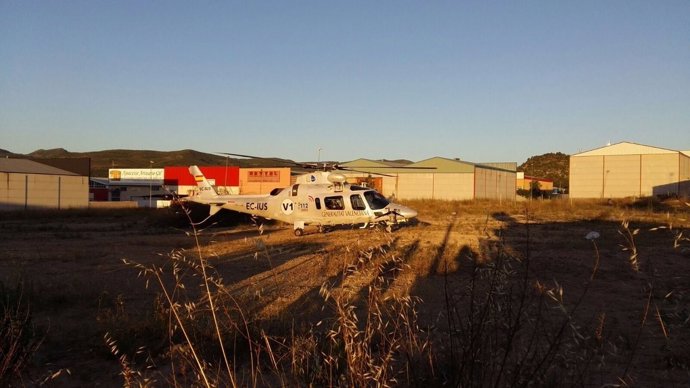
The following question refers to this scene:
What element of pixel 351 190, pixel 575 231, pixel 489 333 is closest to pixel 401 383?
pixel 489 333

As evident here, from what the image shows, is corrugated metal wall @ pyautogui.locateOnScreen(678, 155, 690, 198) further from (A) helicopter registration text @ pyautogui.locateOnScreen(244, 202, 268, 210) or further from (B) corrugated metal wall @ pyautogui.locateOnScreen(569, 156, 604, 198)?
(A) helicopter registration text @ pyautogui.locateOnScreen(244, 202, 268, 210)

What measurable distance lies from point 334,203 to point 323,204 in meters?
0.44

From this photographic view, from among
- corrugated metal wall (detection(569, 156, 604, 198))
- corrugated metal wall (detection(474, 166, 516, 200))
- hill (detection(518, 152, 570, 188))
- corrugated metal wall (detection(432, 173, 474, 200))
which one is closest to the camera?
corrugated metal wall (detection(569, 156, 604, 198))

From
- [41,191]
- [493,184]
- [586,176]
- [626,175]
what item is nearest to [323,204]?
[41,191]

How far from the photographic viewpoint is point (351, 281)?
25.2 ft

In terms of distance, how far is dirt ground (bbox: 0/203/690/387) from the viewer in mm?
4418

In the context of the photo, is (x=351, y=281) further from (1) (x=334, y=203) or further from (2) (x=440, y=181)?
(2) (x=440, y=181)

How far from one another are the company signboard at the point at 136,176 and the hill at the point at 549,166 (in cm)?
8178

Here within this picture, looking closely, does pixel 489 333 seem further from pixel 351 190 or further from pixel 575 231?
pixel 575 231

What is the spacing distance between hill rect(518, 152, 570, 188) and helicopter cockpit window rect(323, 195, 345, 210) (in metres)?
109

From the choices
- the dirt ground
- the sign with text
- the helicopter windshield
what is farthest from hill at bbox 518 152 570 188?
the dirt ground

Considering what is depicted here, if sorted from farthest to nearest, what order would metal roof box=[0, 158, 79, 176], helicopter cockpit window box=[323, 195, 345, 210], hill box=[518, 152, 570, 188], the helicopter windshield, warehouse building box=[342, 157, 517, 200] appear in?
1. hill box=[518, 152, 570, 188]
2. warehouse building box=[342, 157, 517, 200]
3. metal roof box=[0, 158, 79, 176]
4. helicopter cockpit window box=[323, 195, 345, 210]
5. the helicopter windshield

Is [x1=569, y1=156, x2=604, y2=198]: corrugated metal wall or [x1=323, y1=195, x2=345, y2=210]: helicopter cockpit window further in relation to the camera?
[x1=569, y1=156, x2=604, y2=198]: corrugated metal wall

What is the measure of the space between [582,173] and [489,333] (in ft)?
175
